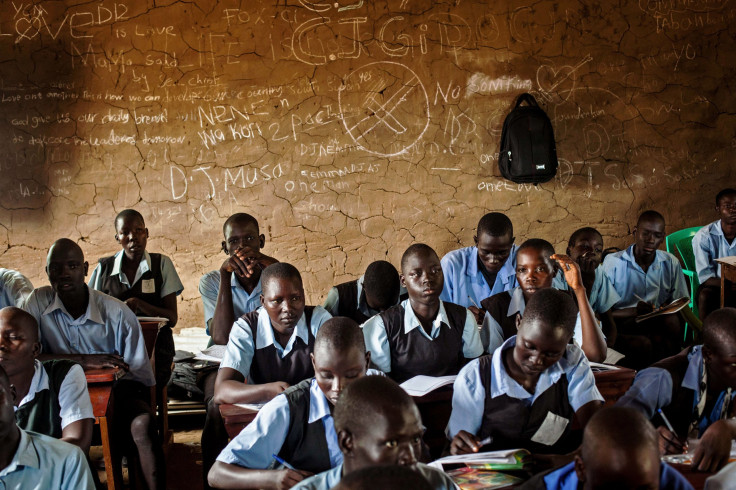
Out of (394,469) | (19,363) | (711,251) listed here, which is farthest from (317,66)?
(394,469)

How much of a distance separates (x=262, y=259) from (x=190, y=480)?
Result: 124 centimetres

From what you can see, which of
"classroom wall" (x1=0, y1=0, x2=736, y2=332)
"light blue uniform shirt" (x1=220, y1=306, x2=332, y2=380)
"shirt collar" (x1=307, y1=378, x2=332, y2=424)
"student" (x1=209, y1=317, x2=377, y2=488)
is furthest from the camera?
"classroom wall" (x1=0, y1=0, x2=736, y2=332)

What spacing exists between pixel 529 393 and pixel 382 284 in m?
1.48

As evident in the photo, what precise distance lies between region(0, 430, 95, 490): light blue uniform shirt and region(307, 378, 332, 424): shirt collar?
2.07ft

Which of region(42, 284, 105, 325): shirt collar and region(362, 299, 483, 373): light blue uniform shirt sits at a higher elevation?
region(42, 284, 105, 325): shirt collar

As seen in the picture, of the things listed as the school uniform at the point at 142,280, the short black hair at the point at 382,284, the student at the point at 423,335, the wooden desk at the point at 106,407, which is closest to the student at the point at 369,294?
the short black hair at the point at 382,284

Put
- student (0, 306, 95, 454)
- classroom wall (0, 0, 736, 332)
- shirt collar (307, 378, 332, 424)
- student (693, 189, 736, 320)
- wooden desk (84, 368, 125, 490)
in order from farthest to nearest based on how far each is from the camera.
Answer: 1. classroom wall (0, 0, 736, 332)
2. student (693, 189, 736, 320)
3. wooden desk (84, 368, 125, 490)
4. student (0, 306, 95, 454)
5. shirt collar (307, 378, 332, 424)

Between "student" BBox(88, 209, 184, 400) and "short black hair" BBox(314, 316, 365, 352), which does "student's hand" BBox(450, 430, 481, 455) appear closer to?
"short black hair" BBox(314, 316, 365, 352)

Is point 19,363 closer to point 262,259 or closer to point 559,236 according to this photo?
point 262,259

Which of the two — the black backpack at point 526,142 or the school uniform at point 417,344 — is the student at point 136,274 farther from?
the black backpack at point 526,142

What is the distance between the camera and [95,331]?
328 centimetres

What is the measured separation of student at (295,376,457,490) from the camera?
1529 mm

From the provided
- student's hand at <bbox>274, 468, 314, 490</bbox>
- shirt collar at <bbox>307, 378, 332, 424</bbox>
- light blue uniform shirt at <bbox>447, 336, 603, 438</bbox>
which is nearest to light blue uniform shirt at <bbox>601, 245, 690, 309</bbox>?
light blue uniform shirt at <bbox>447, 336, 603, 438</bbox>

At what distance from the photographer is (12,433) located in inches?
73.1
